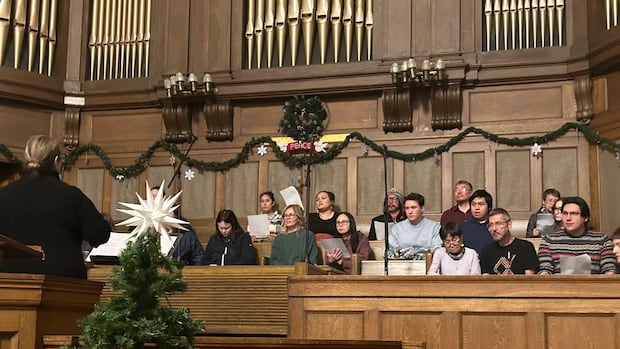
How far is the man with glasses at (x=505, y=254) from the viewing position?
6.37m

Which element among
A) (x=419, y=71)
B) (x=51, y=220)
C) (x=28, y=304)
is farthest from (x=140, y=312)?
(x=419, y=71)

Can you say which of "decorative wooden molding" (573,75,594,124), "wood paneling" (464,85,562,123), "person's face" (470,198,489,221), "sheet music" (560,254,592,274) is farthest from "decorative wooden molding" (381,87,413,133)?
"sheet music" (560,254,592,274)

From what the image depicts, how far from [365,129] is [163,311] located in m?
6.98

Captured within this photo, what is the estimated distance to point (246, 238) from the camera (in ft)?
26.8

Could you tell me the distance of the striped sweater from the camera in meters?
6.02

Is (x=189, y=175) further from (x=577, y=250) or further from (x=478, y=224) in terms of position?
(x=577, y=250)

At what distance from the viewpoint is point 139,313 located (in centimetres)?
302

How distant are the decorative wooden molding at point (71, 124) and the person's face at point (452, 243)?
223 inches

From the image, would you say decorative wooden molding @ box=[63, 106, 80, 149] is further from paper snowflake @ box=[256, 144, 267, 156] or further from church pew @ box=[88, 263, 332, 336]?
church pew @ box=[88, 263, 332, 336]

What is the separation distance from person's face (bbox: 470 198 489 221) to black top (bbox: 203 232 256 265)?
1.96 meters

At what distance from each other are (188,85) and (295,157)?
1394 mm

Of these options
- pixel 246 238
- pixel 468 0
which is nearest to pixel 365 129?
pixel 468 0

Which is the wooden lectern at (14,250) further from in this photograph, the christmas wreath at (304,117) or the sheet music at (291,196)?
the christmas wreath at (304,117)

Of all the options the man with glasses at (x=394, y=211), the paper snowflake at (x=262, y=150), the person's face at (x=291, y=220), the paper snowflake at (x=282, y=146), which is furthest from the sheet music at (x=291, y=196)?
the person's face at (x=291, y=220)
